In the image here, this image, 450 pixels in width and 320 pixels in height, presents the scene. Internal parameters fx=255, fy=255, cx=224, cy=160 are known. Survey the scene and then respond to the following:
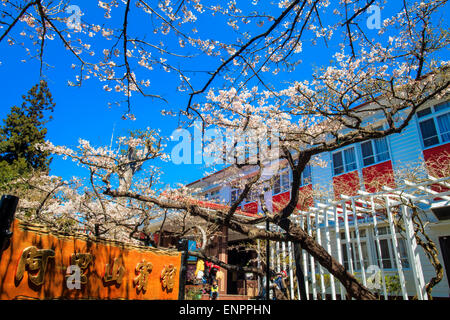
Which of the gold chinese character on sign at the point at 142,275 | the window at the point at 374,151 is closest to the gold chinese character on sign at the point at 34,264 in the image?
the gold chinese character on sign at the point at 142,275

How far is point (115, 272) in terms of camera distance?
5.19 ft

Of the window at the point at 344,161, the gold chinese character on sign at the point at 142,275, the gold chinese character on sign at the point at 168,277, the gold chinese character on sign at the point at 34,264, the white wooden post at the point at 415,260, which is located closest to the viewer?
the gold chinese character on sign at the point at 34,264

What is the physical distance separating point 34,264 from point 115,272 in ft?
1.56

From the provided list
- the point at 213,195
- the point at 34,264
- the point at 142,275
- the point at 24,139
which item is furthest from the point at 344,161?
the point at 24,139

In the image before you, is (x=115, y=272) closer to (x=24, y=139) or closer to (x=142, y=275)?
(x=142, y=275)

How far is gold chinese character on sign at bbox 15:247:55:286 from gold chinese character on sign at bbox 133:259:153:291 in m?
0.58

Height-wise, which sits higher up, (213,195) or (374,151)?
(213,195)

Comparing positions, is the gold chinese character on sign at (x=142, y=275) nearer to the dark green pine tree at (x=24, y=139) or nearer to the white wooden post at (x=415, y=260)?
the white wooden post at (x=415, y=260)

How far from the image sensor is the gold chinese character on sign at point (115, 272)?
1532 mm

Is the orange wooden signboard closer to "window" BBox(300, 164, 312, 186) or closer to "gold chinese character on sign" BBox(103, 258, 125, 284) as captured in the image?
"gold chinese character on sign" BBox(103, 258, 125, 284)

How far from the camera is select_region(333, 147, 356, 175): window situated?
530 inches

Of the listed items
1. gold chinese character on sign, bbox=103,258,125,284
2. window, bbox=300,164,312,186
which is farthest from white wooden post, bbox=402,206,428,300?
window, bbox=300,164,312,186

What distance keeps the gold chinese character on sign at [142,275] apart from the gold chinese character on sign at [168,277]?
0.13 metres
